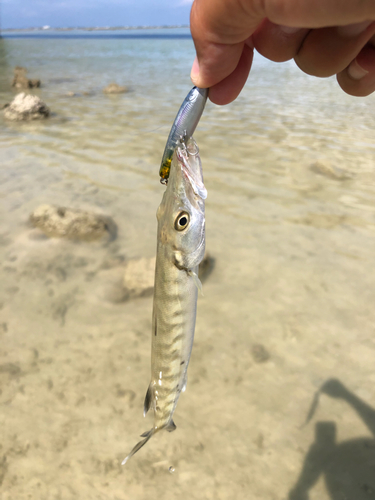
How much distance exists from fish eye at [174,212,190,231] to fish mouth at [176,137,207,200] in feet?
0.41

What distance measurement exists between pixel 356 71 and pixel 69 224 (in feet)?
14.8

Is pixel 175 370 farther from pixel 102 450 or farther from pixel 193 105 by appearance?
pixel 102 450

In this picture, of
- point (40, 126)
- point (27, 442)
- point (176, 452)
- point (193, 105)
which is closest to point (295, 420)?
point (176, 452)

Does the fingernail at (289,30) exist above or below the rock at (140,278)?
above

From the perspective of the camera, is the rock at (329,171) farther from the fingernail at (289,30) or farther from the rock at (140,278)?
the fingernail at (289,30)

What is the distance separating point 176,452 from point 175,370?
164 cm

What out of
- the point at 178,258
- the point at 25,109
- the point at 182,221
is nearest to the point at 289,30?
the point at 182,221

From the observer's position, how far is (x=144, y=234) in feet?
19.7

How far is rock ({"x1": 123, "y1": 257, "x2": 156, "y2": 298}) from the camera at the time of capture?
15.5 ft

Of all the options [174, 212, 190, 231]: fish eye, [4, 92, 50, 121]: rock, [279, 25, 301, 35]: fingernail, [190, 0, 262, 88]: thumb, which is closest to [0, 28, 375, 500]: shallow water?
[174, 212, 190, 231]: fish eye

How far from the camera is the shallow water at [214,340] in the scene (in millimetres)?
3055

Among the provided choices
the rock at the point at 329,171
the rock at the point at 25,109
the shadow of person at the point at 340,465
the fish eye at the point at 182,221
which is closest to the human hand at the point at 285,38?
the fish eye at the point at 182,221

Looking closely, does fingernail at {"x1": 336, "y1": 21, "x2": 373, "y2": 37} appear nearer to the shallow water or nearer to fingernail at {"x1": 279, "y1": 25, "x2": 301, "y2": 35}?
fingernail at {"x1": 279, "y1": 25, "x2": 301, "y2": 35}

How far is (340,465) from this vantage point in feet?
10.1
